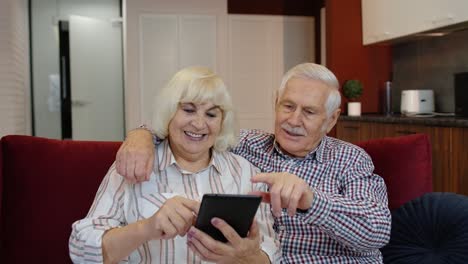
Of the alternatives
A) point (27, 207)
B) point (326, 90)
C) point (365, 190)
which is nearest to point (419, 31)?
point (326, 90)

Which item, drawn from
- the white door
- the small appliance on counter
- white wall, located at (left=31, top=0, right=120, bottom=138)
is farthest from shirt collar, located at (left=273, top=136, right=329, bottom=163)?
white wall, located at (left=31, top=0, right=120, bottom=138)

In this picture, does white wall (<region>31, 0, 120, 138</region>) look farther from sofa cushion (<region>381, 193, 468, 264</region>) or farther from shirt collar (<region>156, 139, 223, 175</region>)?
sofa cushion (<region>381, 193, 468, 264</region>)

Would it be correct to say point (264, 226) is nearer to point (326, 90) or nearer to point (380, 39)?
point (326, 90)

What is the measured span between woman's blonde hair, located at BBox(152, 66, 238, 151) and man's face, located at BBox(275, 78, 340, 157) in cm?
34

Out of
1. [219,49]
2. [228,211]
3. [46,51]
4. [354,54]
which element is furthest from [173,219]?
[46,51]

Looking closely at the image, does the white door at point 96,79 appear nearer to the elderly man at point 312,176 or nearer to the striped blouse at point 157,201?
the elderly man at point 312,176

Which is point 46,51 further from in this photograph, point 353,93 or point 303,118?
point 303,118

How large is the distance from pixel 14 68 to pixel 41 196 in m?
3.39

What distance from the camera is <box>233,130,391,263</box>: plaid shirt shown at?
137cm

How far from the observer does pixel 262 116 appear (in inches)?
249

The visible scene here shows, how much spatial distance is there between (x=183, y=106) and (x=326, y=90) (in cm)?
59

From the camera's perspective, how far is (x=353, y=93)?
479 cm

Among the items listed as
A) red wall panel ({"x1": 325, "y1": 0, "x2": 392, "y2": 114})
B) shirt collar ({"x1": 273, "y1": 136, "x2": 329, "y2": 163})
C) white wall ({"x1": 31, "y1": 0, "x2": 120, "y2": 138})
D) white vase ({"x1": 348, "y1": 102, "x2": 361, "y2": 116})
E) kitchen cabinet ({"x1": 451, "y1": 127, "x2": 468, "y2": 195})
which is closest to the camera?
shirt collar ({"x1": 273, "y1": 136, "x2": 329, "y2": 163})

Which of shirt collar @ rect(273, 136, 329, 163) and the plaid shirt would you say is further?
shirt collar @ rect(273, 136, 329, 163)
